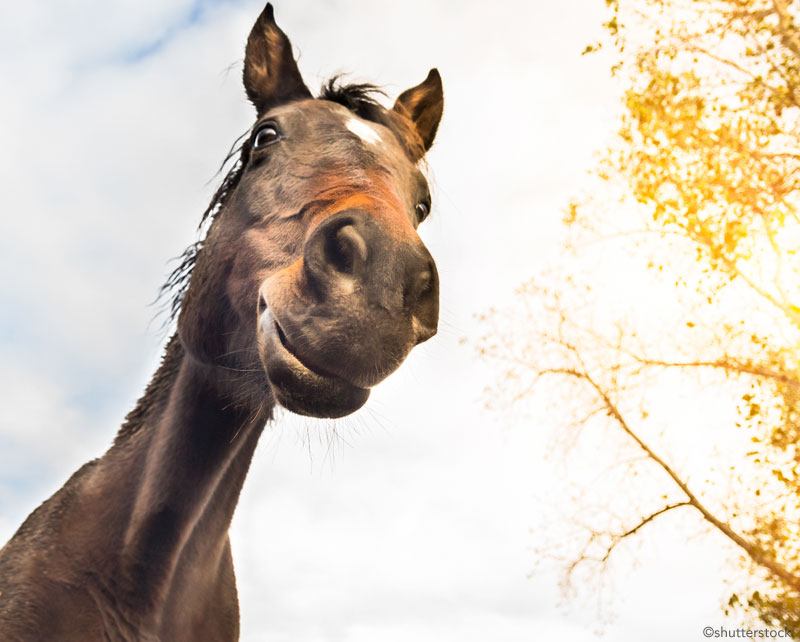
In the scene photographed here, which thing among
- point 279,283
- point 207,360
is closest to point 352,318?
point 279,283

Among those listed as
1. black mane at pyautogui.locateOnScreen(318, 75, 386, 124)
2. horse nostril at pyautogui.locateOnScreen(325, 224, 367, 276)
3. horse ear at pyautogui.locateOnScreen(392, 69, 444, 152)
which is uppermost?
horse ear at pyautogui.locateOnScreen(392, 69, 444, 152)

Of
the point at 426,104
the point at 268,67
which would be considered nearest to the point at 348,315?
the point at 268,67

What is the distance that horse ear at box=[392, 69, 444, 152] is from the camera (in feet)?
14.1

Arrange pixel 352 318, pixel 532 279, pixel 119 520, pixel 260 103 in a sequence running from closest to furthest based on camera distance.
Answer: pixel 352 318 < pixel 119 520 < pixel 260 103 < pixel 532 279

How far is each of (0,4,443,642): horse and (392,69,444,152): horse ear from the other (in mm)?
588

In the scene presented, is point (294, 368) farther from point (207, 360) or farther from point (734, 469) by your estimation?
point (734, 469)

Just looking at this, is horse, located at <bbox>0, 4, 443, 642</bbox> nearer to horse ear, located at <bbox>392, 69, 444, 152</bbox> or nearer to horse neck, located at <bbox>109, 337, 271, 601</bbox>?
horse neck, located at <bbox>109, 337, 271, 601</bbox>

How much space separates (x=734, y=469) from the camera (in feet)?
35.2

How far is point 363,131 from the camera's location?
10.5 feet

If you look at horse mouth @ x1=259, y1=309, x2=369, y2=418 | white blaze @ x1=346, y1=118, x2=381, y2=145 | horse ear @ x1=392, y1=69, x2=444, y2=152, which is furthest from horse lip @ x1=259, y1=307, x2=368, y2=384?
horse ear @ x1=392, y1=69, x2=444, y2=152

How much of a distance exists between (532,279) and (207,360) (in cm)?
998

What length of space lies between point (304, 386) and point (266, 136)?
1603 millimetres

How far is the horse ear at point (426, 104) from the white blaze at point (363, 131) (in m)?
1.04

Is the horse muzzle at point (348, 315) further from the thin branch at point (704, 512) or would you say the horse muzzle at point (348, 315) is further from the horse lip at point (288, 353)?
the thin branch at point (704, 512)
